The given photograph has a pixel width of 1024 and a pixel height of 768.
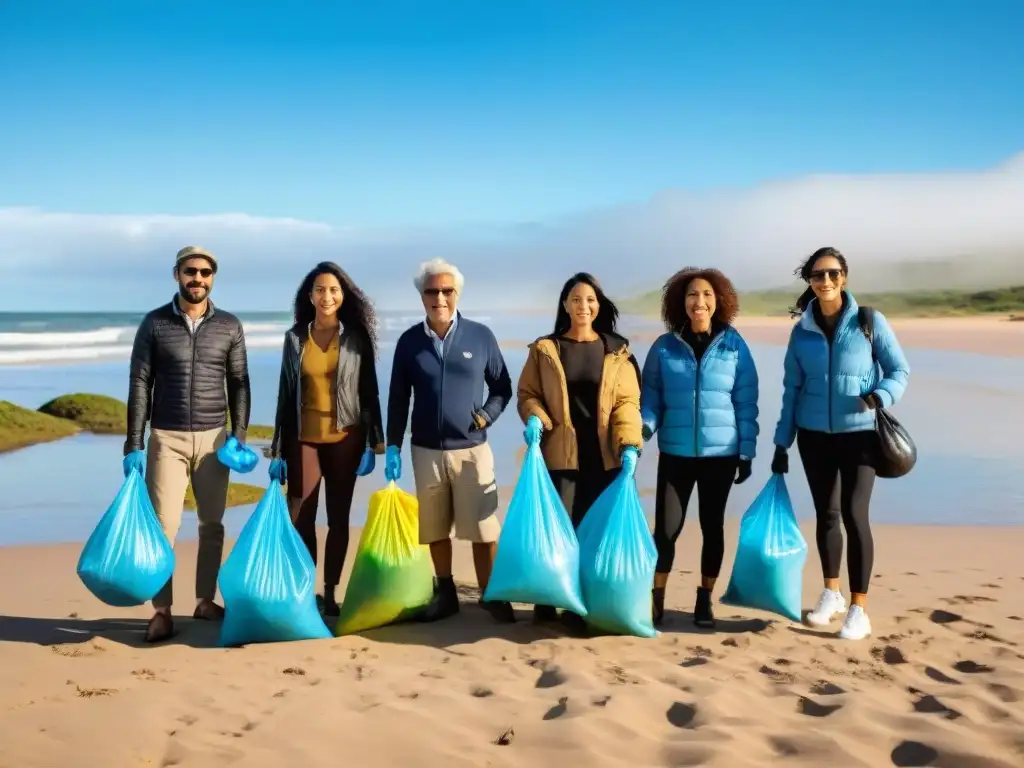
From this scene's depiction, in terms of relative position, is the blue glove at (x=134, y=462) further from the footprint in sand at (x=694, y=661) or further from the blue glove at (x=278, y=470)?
the footprint in sand at (x=694, y=661)

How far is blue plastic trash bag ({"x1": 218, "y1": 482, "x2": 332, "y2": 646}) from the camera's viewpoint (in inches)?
142

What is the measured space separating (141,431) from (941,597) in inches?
155

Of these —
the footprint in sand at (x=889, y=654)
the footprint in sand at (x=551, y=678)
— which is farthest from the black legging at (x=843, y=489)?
the footprint in sand at (x=551, y=678)

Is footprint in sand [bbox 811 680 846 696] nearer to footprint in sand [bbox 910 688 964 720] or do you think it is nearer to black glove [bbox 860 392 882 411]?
footprint in sand [bbox 910 688 964 720]

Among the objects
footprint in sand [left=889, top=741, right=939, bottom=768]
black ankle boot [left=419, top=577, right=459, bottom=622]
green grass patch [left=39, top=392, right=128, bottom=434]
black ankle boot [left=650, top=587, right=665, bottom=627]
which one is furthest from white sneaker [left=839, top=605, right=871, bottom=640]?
green grass patch [left=39, top=392, right=128, bottom=434]

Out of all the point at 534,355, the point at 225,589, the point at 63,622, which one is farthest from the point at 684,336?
the point at 63,622

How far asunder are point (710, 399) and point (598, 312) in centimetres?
63

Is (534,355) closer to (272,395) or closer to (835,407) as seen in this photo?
(835,407)

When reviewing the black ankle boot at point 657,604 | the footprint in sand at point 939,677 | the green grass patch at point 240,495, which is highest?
the green grass patch at point 240,495

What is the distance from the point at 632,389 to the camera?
3850mm

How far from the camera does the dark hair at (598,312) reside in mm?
3865

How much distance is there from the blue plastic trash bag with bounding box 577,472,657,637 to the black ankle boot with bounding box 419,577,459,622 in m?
0.74

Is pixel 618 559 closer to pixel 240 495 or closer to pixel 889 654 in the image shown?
pixel 889 654

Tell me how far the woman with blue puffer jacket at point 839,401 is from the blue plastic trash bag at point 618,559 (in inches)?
29.9
